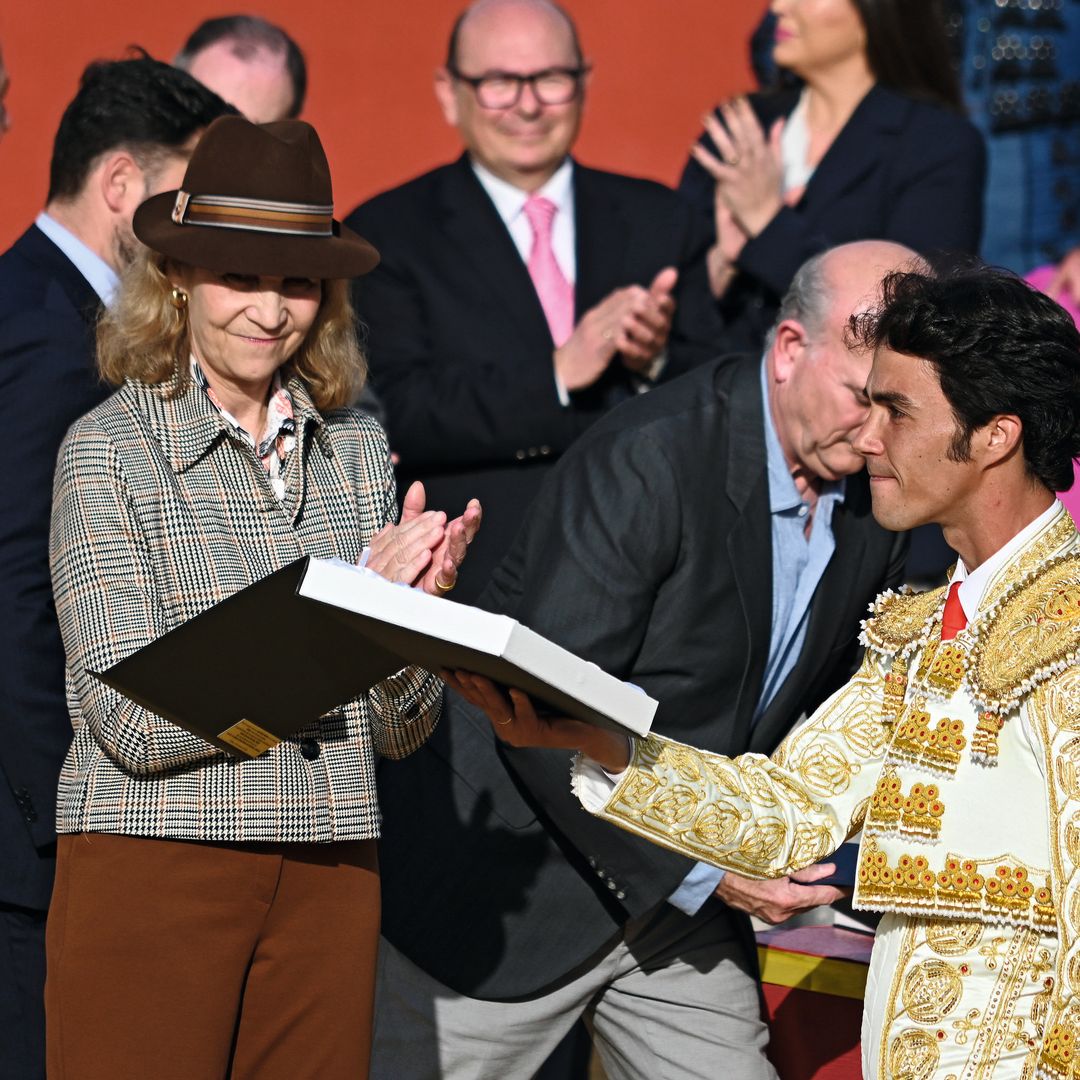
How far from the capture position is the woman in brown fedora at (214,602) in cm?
276

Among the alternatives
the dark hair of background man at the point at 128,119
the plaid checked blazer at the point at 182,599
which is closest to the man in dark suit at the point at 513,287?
the dark hair of background man at the point at 128,119

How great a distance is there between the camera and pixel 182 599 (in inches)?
111

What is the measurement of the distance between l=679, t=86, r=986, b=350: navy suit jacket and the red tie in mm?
2033

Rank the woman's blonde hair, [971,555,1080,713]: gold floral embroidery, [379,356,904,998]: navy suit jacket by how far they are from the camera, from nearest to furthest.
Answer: [971,555,1080,713]: gold floral embroidery < the woman's blonde hair < [379,356,904,998]: navy suit jacket

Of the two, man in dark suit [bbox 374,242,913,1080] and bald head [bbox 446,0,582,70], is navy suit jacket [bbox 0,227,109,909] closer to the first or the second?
man in dark suit [bbox 374,242,913,1080]

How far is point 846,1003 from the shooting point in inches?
140

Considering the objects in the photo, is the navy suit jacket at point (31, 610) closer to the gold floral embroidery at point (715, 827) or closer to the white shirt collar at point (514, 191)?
the gold floral embroidery at point (715, 827)

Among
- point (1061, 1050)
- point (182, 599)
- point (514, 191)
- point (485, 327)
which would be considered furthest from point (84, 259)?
point (1061, 1050)

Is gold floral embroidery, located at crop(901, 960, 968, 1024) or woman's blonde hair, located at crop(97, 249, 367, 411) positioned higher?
woman's blonde hair, located at crop(97, 249, 367, 411)

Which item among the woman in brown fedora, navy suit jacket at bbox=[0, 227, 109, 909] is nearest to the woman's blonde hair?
the woman in brown fedora

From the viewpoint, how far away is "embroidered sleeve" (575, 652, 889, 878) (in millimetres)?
2596

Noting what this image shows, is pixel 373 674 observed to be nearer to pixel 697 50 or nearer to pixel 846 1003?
pixel 846 1003

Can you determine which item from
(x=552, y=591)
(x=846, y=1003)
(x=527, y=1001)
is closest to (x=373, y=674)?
(x=552, y=591)

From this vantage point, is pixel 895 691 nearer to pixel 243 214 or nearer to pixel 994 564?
pixel 994 564
